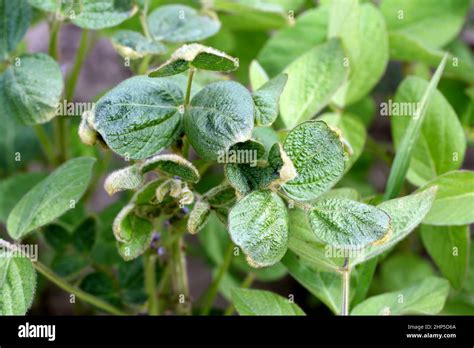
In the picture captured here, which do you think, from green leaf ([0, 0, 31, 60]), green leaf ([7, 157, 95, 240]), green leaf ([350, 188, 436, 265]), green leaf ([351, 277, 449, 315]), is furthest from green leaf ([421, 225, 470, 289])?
green leaf ([0, 0, 31, 60])

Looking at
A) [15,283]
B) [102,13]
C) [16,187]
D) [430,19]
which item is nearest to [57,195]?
[15,283]

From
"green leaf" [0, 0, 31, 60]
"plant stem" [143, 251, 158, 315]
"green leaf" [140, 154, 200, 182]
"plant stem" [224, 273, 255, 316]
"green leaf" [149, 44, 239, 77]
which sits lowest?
"plant stem" [224, 273, 255, 316]

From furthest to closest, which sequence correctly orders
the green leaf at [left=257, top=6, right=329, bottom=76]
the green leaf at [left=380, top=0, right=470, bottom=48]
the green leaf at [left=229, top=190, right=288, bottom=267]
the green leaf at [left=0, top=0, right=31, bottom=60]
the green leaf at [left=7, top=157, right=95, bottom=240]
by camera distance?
the green leaf at [left=380, top=0, right=470, bottom=48] → the green leaf at [left=257, top=6, right=329, bottom=76] → the green leaf at [left=0, top=0, right=31, bottom=60] → the green leaf at [left=7, top=157, right=95, bottom=240] → the green leaf at [left=229, top=190, right=288, bottom=267]

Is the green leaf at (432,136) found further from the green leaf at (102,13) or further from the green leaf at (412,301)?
the green leaf at (102,13)

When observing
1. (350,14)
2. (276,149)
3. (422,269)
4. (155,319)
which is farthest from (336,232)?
(422,269)

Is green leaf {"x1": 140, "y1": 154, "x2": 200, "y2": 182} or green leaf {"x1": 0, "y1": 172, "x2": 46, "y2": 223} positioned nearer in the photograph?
green leaf {"x1": 140, "y1": 154, "x2": 200, "y2": 182}

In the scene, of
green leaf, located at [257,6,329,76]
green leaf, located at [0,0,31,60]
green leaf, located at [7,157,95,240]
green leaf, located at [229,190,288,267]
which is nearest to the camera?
green leaf, located at [229,190,288,267]

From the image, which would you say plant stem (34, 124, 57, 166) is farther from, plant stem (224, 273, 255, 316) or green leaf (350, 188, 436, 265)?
green leaf (350, 188, 436, 265)

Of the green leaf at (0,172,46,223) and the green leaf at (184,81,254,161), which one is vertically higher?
the green leaf at (184,81,254,161)
